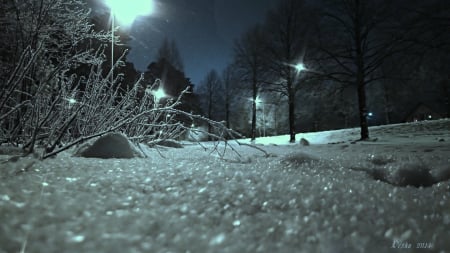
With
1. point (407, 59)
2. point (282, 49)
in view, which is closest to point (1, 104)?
point (407, 59)

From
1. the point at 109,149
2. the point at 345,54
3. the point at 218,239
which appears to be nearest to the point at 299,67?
the point at 345,54

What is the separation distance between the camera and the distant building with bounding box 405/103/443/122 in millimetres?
28688

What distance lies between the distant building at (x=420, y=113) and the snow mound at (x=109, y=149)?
112 ft

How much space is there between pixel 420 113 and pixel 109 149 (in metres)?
35.3

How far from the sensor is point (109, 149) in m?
1.69

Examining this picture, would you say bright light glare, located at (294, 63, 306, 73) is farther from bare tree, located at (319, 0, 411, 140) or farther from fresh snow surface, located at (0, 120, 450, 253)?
fresh snow surface, located at (0, 120, 450, 253)

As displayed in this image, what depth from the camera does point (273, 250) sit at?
0.40 metres

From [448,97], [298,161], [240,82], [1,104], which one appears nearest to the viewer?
[1,104]

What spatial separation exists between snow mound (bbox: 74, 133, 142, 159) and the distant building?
3401 centimetres

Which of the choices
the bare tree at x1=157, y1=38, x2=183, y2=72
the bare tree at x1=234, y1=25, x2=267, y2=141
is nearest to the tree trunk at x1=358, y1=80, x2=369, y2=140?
the bare tree at x1=234, y1=25, x2=267, y2=141

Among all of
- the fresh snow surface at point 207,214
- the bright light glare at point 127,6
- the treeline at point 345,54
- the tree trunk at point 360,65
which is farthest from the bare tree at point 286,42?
the fresh snow surface at point 207,214

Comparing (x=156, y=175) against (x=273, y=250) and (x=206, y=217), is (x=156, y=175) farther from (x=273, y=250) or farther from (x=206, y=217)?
(x=273, y=250)

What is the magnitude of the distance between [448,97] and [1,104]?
34.6m

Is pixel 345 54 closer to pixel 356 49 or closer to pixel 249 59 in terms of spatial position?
pixel 356 49
